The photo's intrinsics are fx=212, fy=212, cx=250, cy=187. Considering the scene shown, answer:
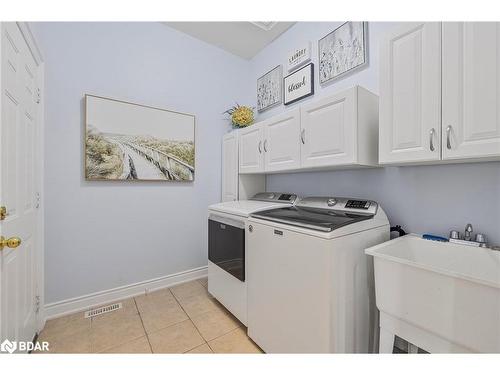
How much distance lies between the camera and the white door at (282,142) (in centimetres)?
177

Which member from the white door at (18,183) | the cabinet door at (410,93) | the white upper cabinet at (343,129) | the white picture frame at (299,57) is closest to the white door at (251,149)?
the white upper cabinet at (343,129)

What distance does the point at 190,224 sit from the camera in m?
2.56

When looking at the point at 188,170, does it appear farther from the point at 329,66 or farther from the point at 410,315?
the point at 410,315

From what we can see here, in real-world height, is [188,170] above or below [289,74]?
below

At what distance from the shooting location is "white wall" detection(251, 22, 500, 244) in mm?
1173

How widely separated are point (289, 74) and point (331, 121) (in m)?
1.17

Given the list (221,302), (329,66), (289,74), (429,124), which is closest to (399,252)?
(429,124)

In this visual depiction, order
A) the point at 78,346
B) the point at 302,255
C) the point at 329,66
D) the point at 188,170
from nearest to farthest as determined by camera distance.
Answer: the point at 302,255 → the point at 78,346 → the point at 329,66 → the point at 188,170

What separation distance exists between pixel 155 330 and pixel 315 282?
1.37 metres

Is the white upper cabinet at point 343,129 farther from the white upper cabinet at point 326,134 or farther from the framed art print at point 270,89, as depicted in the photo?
the framed art print at point 270,89

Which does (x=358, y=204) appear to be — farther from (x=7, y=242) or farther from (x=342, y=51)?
(x=7, y=242)

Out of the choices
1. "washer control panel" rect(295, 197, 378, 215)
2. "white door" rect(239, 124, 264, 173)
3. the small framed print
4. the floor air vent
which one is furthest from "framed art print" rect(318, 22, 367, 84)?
the floor air vent
